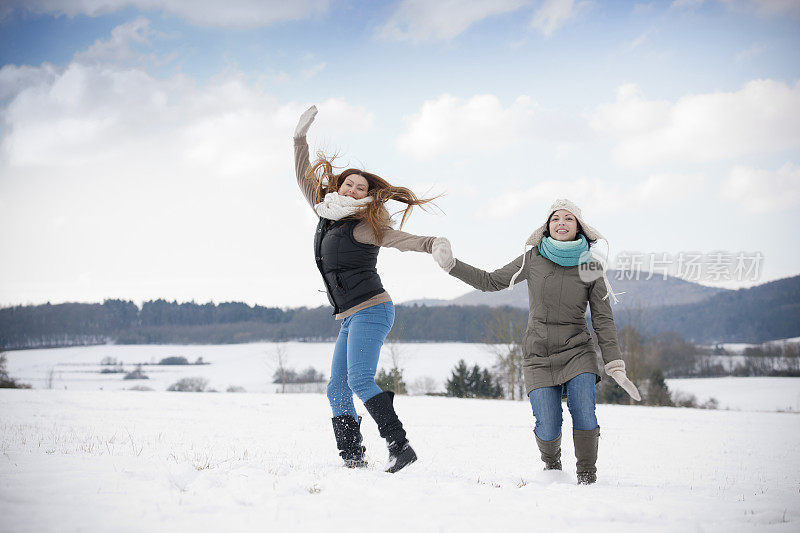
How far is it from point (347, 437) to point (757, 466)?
8.13 metres

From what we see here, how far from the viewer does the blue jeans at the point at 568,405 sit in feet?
12.9

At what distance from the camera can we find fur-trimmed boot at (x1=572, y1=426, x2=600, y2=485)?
12.9ft

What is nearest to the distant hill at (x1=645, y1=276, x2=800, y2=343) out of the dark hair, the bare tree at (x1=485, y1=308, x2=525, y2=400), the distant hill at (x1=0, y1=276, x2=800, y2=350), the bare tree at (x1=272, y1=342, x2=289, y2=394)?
the distant hill at (x1=0, y1=276, x2=800, y2=350)

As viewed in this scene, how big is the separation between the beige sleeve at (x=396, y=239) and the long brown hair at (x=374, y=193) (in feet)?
0.12

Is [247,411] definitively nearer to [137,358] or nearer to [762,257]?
[762,257]

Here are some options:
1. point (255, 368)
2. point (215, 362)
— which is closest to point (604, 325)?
point (255, 368)

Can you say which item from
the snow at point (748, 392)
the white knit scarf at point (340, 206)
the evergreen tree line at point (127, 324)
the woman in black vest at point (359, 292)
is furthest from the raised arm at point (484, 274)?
the evergreen tree line at point (127, 324)

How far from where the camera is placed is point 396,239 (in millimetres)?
4082

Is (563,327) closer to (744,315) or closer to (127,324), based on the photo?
(127,324)

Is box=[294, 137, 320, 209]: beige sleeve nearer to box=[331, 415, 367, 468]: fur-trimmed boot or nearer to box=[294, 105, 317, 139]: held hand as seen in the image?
box=[294, 105, 317, 139]: held hand

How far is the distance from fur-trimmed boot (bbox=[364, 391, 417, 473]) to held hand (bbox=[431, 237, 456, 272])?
110 cm

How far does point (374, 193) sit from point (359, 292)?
2.75 feet

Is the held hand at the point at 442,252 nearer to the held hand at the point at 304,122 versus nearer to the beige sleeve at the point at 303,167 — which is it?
the beige sleeve at the point at 303,167

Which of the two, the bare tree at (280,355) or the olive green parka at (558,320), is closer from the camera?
the olive green parka at (558,320)
